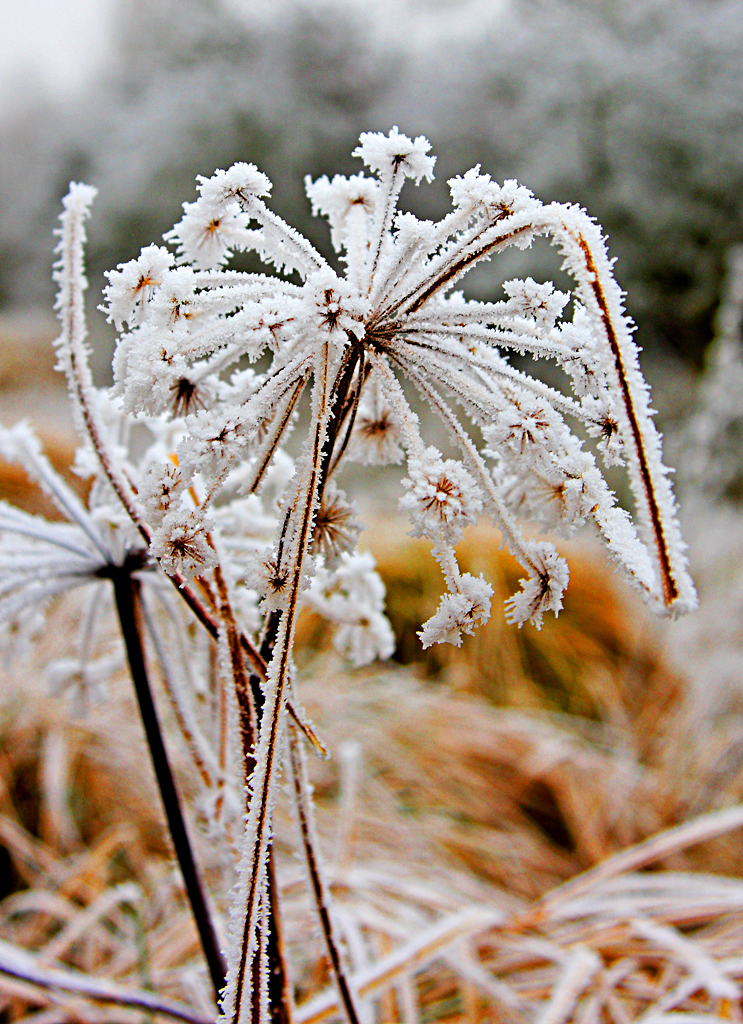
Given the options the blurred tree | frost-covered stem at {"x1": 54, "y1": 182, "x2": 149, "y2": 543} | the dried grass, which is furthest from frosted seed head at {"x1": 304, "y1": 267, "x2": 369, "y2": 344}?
the blurred tree

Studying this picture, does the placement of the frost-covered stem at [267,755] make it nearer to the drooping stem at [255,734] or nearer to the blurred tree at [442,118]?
the drooping stem at [255,734]

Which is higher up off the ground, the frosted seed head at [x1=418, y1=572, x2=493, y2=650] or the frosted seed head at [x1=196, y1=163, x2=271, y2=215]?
the frosted seed head at [x1=196, y1=163, x2=271, y2=215]

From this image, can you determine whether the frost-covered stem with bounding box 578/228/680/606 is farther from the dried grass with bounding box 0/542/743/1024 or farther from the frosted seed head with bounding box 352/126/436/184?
the dried grass with bounding box 0/542/743/1024

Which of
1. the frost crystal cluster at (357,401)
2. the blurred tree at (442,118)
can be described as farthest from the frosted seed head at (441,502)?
the blurred tree at (442,118)

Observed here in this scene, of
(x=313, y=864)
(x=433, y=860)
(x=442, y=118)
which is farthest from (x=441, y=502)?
(x=442, y=118)

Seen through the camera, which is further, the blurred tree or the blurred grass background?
the blurred tree

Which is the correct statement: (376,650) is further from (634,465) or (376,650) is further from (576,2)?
(576,2)

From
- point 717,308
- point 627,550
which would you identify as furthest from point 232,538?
point 717,308

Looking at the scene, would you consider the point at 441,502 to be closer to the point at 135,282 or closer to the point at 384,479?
the point at 135,282

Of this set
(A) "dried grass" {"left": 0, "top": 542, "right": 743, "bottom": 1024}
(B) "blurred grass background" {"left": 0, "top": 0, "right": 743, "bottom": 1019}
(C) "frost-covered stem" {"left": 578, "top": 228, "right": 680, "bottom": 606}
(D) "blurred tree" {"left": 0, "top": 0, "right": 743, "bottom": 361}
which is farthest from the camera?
(D) "blurred tree" {"left": 0, "top": 0, "right": 743, "bottom": 361}
